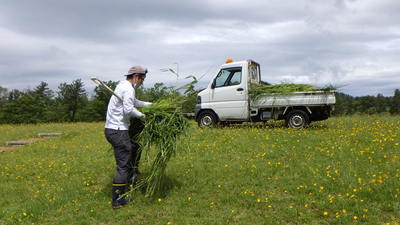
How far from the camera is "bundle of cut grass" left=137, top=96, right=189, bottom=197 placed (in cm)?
493

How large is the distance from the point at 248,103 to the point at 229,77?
1.32 metres

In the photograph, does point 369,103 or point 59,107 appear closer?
point 369,103

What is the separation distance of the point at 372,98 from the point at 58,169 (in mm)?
66851

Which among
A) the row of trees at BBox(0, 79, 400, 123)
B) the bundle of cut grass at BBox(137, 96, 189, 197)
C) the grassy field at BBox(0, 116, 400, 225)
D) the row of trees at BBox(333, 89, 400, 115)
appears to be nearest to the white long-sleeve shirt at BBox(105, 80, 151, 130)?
the bundle of cut grass at BBox(137, 96, 189, 197)

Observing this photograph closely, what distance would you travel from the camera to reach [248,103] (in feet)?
38.5

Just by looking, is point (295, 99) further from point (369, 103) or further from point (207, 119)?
point (369, 103)

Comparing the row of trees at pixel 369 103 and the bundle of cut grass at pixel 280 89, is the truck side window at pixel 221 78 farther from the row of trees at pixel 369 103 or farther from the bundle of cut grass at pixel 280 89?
the row of trees at pixel 369 103

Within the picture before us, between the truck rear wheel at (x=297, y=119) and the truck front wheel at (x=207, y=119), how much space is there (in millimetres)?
3023

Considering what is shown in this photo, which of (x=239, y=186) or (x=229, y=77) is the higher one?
(x=229, y=77)

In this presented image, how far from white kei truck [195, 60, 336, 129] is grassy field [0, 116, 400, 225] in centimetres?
214

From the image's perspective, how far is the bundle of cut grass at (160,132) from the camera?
16.2ft

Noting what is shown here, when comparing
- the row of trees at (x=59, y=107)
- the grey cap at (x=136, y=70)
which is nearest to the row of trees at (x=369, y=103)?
the row of trees at (x=59, y=107)

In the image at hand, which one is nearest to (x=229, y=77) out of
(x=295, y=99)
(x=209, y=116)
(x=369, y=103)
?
(x=209, y=116)

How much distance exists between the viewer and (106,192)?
5664mm
